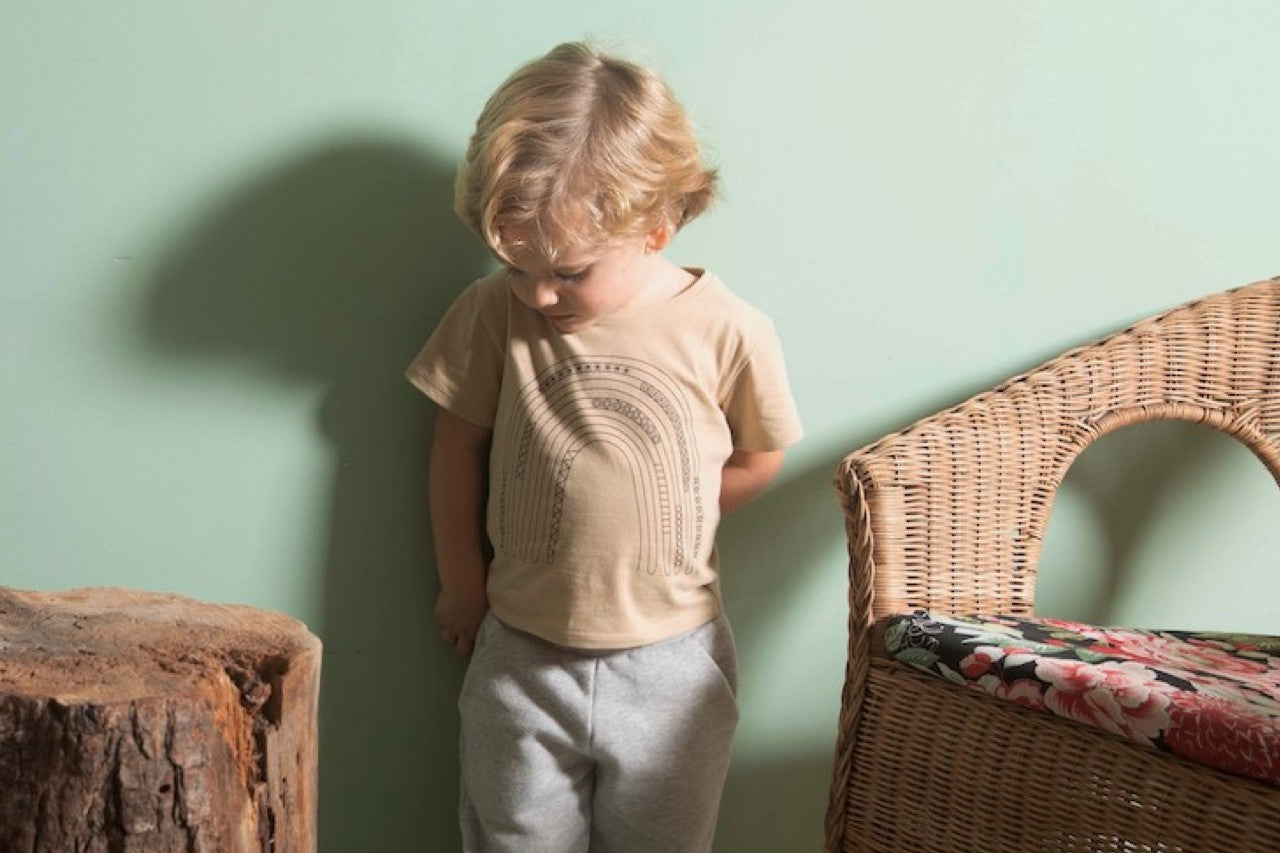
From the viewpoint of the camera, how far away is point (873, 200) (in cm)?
138

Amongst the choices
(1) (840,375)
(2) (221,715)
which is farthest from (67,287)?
(1) (840,375)

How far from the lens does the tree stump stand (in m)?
0.83

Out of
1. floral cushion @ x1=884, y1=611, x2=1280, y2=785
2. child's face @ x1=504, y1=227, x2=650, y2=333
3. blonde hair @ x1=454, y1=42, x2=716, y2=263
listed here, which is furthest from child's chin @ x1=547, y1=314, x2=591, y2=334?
floral cushion @ x1=884, y1=611, x2=1280, y2=785

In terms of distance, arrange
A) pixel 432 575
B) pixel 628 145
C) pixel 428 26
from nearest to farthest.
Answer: pixel 628 145 < pixel 428 26 < pixel 432 575

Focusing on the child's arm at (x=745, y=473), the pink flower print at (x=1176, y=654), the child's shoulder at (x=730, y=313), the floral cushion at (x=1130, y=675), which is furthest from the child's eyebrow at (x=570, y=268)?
the pink flower print at (x=1176, y=654)

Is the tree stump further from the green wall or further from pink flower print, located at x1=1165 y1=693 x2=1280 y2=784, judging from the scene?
pink flower print, located at x1=1165 y1=693 x2=1280 y2=784

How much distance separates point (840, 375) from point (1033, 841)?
50cm

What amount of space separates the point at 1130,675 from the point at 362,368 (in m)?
0.74

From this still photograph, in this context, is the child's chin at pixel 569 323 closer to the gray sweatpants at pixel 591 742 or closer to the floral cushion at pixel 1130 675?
the gray sweatpants at pixel 591 742

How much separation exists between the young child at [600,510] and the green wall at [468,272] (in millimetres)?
85

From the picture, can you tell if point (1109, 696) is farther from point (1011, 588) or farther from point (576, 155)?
point (576, 155)

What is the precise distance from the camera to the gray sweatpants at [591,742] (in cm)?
125

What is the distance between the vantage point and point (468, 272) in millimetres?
1305

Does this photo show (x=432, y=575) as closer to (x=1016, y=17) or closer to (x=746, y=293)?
(x=746, y=293)
